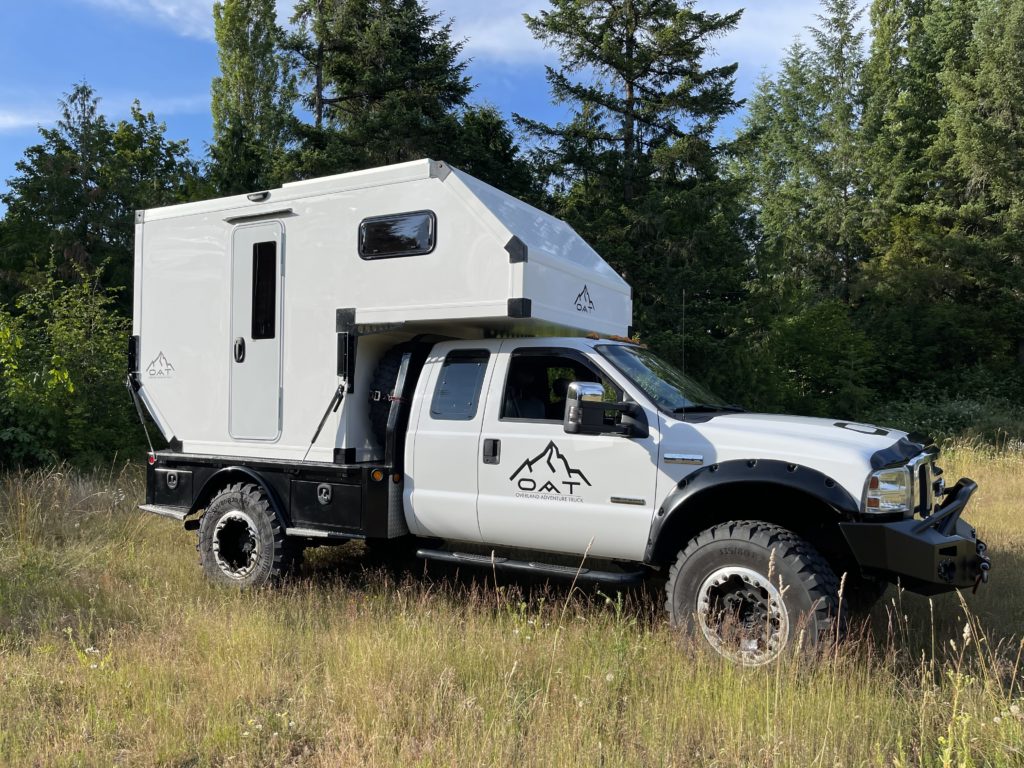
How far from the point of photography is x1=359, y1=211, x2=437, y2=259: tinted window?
18.6 ft

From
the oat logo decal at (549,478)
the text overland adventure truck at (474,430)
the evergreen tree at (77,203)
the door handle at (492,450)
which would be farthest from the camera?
the evergreen tree at (77,203)

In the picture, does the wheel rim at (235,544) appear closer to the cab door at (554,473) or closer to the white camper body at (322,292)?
the white camper body at (322,292)

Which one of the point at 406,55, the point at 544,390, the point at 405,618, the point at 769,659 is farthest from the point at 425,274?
the point at 406,55

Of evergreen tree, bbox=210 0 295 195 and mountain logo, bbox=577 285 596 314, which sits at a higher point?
evergreen tree, bbox=210 0 295 195

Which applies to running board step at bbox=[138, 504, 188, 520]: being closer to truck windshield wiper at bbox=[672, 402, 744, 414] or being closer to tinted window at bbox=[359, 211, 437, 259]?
tinted window at bbox=[359, 211, 437, 259]

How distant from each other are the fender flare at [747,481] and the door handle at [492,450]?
1.17m

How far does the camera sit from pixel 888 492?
14.3 feet

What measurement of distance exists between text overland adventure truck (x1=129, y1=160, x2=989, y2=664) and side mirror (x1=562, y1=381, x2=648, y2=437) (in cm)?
2

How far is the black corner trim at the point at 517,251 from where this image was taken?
5238 millimetres

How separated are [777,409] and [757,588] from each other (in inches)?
721

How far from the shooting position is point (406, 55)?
2000cm

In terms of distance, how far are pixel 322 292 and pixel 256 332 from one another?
30.4 inches

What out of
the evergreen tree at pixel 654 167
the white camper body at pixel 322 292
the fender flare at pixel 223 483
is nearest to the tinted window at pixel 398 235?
the white camper body at pixel 322 292

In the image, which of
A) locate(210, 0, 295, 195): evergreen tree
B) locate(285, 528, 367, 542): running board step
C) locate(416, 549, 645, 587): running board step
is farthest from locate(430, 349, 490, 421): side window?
locate(210, 0, 295, 195): evergreen tree
